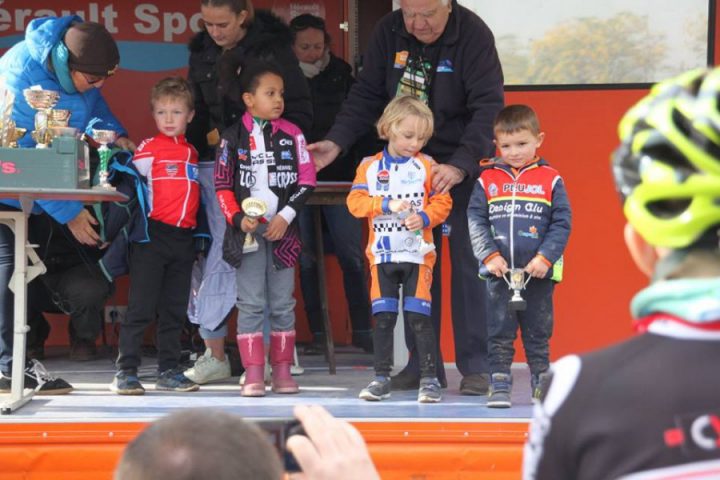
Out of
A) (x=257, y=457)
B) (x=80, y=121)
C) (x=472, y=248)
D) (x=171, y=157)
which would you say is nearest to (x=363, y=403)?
(x=472, y=248)

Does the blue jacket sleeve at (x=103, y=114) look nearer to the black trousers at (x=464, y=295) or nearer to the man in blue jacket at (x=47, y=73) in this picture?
the man in blue jacket at (x=47, y=73)

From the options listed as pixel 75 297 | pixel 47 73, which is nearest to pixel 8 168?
pixel 47 73

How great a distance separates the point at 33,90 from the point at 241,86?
0.94 m

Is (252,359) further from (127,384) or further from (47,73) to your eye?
(47,73)

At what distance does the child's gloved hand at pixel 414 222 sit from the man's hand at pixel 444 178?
0.55 feet

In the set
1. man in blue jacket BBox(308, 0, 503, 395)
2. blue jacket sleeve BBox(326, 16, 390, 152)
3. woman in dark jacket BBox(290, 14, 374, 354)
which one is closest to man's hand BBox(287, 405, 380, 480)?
man in blue jacket BBox(308, 0, 503, 395)

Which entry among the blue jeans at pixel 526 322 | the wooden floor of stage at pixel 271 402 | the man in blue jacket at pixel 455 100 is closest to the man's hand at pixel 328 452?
the wooden floor of stage at pixel 271 402

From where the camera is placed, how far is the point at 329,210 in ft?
21.3

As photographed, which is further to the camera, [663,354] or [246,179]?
[246,179]

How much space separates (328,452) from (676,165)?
19.7 inches

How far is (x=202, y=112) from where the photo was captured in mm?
5672

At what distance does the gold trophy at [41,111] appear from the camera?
4562 millimetres

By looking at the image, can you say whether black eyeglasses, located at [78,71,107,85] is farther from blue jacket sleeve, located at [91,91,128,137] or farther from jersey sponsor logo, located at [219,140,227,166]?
jersey sponsor logo, located at [219,140,227,166]

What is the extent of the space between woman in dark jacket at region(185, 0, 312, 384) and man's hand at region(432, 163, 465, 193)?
0.77 metres
